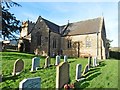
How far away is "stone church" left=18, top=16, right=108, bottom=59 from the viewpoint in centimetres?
3719

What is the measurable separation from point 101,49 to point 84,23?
Result: 844 centimetres

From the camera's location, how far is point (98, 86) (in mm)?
9391

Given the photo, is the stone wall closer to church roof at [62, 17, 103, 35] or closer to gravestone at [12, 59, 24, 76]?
church roof at [62, 17, 103, 35]

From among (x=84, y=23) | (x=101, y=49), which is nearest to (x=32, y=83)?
(x=101, y=49)

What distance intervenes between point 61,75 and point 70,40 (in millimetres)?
32195

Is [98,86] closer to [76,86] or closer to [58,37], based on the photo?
[76,86]

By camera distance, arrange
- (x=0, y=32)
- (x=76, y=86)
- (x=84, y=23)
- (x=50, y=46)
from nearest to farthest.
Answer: (x=76, y=86) < (x=0, y=32) < (x=50, y=46) < (x=84, y=23)

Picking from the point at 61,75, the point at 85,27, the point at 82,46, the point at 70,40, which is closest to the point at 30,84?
the point at 61,75

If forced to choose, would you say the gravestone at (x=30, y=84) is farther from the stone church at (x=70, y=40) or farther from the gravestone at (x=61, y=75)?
the stone church at (x=70, y=40)

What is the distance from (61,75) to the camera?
28.9 ft

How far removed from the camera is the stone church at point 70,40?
37.2 meters

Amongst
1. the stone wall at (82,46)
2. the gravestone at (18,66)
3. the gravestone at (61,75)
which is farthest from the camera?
the stone wall at (82,46)

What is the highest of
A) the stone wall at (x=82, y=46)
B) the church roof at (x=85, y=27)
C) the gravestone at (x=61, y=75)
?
the church roof at (x=85, y=27)

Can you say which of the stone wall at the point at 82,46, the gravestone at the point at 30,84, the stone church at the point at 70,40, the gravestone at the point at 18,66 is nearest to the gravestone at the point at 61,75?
the gravestone at the point at 30,84
